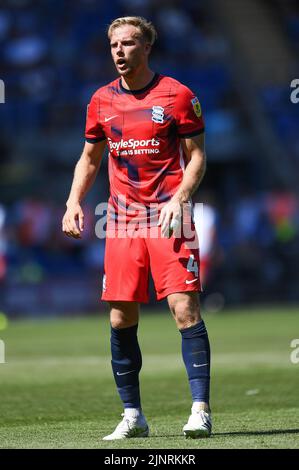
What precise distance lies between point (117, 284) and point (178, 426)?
1093mm

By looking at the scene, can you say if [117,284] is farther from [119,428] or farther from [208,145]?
[208,145]

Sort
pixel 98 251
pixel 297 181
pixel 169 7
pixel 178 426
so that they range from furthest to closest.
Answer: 1. pixel 169 7
2. pixel 297 181
3. pixel 98 251
4. pixel 178 426

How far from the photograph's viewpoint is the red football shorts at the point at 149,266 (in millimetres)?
6730

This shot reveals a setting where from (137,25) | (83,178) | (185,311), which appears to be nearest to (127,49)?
(137,25)

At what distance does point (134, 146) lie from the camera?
6.86 meters

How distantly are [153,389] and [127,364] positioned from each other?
2966 mm

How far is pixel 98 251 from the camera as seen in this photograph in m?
23.0

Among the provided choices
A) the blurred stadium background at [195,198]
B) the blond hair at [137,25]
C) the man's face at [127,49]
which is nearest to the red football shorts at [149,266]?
the man's face at [127,49]

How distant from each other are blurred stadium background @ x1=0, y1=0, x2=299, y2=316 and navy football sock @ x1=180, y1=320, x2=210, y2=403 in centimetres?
1478

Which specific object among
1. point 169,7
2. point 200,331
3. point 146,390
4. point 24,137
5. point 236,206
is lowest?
point 146,390

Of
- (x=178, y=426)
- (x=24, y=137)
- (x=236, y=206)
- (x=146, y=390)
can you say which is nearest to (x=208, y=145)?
(x=236, y=206)

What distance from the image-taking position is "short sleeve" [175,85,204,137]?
22.2ft

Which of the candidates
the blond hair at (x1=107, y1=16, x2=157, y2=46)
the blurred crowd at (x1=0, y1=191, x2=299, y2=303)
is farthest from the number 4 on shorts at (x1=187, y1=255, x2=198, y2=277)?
the blurred crowd at (x1=0, y1=191, x2=299, y2=303)

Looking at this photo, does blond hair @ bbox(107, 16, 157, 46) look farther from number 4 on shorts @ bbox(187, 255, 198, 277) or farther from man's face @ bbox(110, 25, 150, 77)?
number 4 on shorts @ bbox(187, 255, 198, 277)
